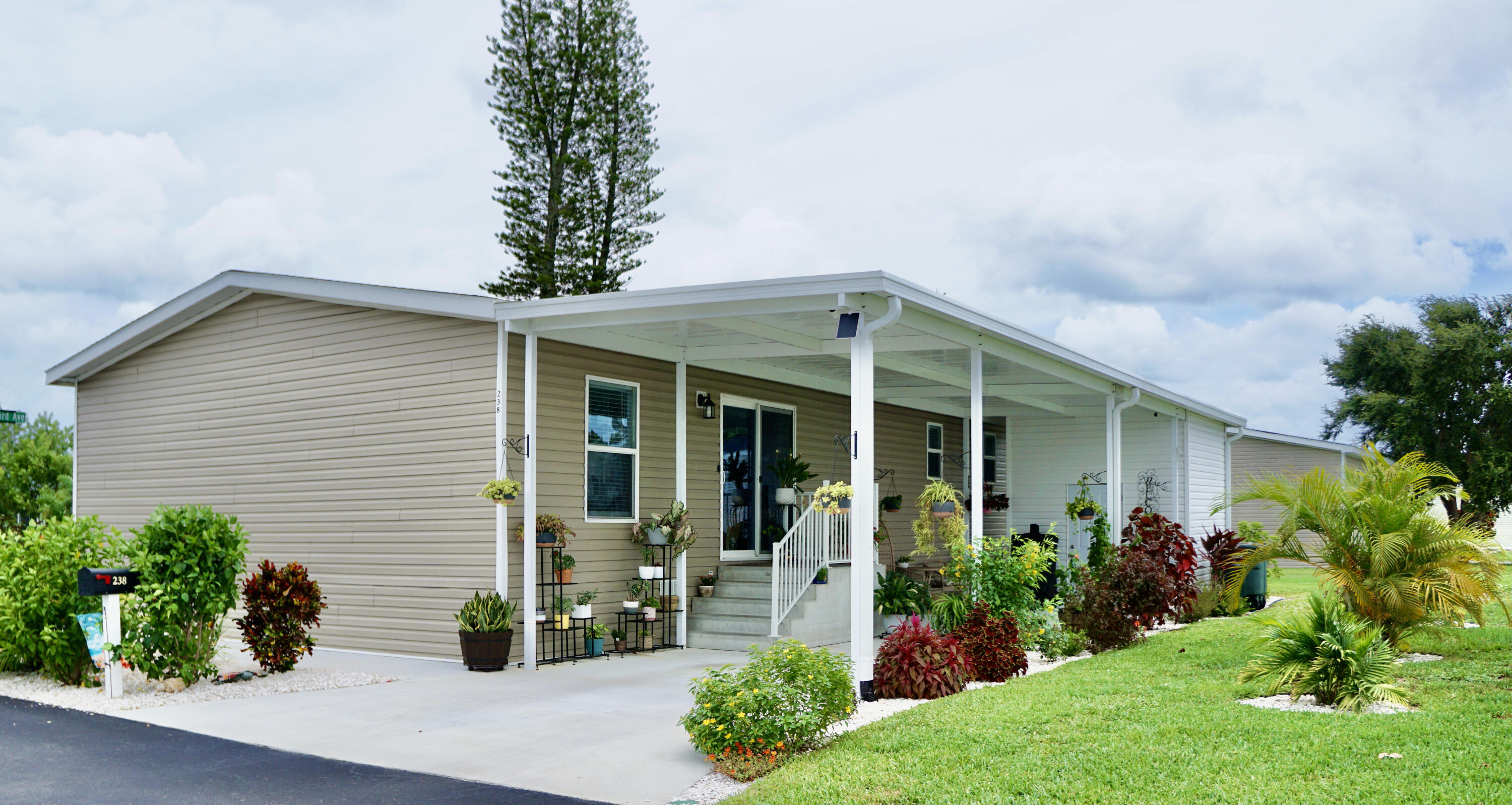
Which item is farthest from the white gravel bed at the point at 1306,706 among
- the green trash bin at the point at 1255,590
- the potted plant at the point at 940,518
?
the green trash bin at the point at 1255,590

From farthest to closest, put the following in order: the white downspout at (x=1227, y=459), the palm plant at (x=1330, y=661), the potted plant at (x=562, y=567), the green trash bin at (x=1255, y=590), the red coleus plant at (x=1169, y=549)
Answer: the white downspout at (x=1227, y=459) → the green trash bin at (x=1255, y=590) → the red coleus plant at (x=1169, y=549) → the potted plant at (x=562, y=567) → the palm plant at (x=1330, y=661)

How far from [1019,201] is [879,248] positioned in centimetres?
302

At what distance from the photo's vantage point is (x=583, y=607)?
9.70m

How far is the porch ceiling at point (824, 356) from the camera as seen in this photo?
9.24 m

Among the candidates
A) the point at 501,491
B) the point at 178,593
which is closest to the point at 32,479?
the point at 178,593

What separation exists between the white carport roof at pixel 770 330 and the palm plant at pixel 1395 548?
9.40 feet

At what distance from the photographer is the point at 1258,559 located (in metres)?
8.96

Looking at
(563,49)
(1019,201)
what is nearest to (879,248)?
(1019,201)

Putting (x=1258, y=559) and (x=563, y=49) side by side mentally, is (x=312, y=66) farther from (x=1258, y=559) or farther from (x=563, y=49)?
(x=1258, y=559)

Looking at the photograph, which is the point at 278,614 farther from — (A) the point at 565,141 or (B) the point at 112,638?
(A) the point at 565,141

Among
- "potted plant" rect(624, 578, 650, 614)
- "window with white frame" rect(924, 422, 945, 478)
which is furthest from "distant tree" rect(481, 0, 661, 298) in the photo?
"potted plant" rect(624, 578, 650, 614)

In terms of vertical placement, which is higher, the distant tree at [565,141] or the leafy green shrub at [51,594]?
the distant tree at [565,141]

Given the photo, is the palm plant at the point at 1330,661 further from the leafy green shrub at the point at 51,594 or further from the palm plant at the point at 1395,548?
the leafy green shrub at the point at 51,594

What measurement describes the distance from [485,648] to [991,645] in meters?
4.00
